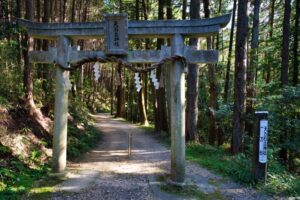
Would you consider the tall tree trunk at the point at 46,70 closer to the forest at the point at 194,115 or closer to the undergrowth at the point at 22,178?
the forest at the point at 194,115

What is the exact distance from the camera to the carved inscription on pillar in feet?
25.1

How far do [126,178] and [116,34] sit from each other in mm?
3743

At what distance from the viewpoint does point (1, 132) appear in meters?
8.66

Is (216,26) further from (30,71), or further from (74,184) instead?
(30,71)

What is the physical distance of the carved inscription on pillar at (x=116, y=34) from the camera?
764cm

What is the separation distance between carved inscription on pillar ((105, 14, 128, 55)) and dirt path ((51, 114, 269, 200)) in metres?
3.24

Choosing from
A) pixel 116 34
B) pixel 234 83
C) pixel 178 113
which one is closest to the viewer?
pixel 116 34

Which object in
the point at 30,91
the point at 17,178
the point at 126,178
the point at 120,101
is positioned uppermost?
the point at 30,91

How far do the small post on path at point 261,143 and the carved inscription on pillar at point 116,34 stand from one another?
11.8ft

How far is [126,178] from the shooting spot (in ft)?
28.3

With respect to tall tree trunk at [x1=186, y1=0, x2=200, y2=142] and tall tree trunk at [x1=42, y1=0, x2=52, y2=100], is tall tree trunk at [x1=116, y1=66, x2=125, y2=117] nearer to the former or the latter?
tall tree trunk at [x1=42, y1=0, x2=52, y2=100]

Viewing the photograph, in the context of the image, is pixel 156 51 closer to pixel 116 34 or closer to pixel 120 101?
pixel 116 34

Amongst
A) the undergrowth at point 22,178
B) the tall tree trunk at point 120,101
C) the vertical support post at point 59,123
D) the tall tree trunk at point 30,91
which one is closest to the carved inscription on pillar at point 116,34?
the vertical support post at point 59,123

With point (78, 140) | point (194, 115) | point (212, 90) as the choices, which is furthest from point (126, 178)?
point (212, 90)
